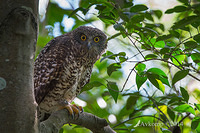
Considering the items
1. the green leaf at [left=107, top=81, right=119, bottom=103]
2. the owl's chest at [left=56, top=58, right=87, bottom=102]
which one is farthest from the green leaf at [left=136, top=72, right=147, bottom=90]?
the owl's chest at [left=56, top=58, right=87, bottom=102]

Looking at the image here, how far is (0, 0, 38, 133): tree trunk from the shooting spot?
3.68ft

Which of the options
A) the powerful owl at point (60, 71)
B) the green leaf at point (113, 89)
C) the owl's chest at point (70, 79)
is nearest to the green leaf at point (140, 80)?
the green leaf at point (113, 89)

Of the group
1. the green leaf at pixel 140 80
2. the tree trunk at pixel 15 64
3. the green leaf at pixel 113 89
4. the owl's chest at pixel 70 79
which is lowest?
the owl's chest at pixel 70 79

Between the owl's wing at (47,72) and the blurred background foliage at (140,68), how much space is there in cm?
43

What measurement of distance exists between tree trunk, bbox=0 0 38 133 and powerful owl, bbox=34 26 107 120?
4.63ft

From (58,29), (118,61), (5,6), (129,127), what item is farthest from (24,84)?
(58,29)

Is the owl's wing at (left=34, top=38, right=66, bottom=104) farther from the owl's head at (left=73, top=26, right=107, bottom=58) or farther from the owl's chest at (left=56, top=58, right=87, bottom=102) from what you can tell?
the owl's head at (left=73, top=26, right=107, bottom=58)

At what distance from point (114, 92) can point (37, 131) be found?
87 cm

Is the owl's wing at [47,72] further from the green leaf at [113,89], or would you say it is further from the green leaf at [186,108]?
the green leaf at [186,108]

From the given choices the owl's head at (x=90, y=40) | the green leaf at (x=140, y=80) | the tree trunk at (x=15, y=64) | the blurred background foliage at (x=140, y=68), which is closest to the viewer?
the tree trunk at (x=15, y=64)

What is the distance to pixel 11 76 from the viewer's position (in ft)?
3.72

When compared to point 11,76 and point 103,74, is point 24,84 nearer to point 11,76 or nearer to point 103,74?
point 11,76

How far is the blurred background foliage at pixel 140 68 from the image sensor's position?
5.89 ft

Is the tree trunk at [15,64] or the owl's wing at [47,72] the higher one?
the tree trunk at [15,64]
